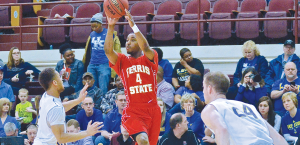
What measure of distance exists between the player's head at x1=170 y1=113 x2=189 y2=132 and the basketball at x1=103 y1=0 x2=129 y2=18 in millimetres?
2215

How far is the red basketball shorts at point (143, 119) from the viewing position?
222 inches

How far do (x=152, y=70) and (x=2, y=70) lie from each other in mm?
5426

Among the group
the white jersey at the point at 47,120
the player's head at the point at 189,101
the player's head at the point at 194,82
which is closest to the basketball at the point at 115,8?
the white jersey at the point at 47,120

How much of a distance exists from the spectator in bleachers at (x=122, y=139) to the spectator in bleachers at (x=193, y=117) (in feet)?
3.66

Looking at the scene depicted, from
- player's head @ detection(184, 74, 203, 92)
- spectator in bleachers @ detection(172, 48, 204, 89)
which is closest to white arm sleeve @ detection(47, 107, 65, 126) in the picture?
player's head @ detection(184, 74, 203, 92)

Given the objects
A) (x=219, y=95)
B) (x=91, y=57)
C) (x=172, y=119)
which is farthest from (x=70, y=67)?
(x=219, y=95)

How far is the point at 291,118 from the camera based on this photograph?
758 centimetres

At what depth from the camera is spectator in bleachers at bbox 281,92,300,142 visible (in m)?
7.54

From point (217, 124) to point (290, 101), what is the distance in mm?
4355

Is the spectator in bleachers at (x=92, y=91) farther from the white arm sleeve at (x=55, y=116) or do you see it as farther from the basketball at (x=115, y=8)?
the white arm sleeve at (x=55, y=116)

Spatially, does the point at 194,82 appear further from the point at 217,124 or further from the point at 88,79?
the point at 217,124

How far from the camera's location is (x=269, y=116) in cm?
768

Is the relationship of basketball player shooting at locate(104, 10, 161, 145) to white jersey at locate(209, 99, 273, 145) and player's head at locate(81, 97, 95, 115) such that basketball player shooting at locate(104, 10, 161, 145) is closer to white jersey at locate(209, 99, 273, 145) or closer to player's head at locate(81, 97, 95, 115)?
white jersey at locate(209, 99, 273, 145)

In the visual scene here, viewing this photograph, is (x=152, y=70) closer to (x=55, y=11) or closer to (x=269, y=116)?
(x=269, y=116)
